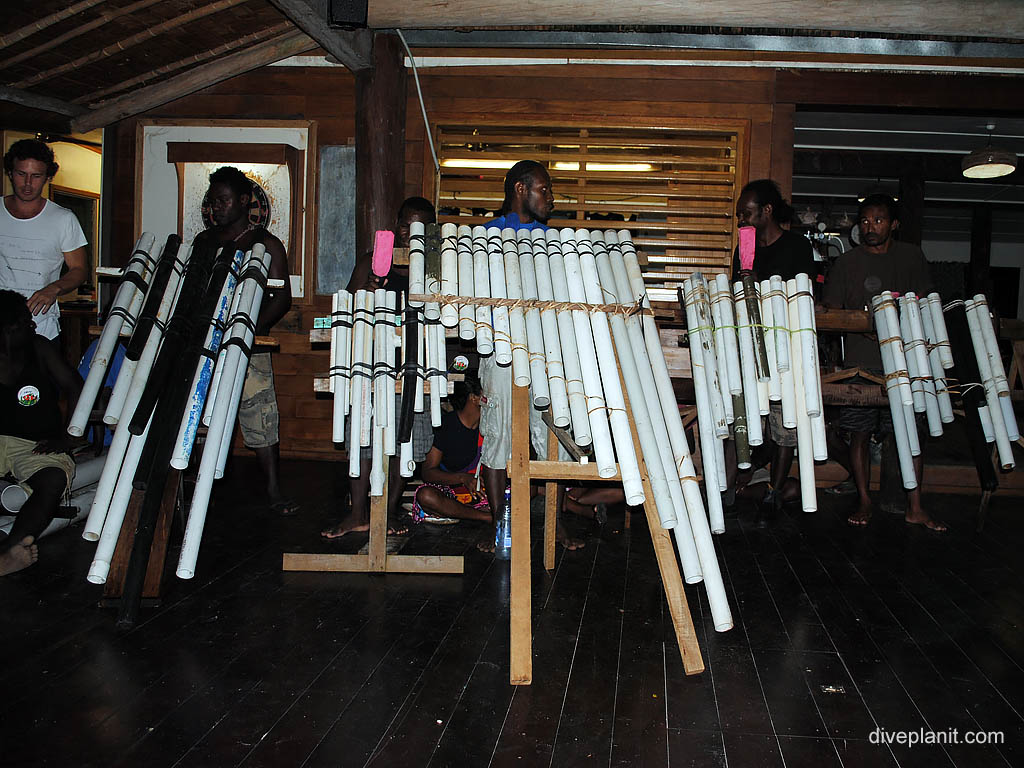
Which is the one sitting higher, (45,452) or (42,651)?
(45,452)

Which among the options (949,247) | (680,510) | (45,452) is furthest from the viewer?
(949,247)

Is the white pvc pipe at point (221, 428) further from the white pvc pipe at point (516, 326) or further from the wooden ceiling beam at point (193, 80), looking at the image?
the wooden ceiling beam at point (193, 80)

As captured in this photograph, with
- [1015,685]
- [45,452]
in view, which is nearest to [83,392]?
[45,452]

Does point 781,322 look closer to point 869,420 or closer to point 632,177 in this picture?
point 869,420

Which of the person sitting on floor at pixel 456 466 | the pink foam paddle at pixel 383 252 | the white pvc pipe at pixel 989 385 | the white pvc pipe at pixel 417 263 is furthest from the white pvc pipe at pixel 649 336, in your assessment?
the white pvc pipe at pixel 989 385

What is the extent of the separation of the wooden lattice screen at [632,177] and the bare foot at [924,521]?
2110 mm

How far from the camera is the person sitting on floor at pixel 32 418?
10.5 ft

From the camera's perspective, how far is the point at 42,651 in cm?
235

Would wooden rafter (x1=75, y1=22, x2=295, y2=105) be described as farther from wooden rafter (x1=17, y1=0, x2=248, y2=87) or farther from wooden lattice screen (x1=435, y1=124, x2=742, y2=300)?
wooden lattice screen (x1=435, y1=124, x2=742, y2=300)

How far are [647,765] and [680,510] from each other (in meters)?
0.73

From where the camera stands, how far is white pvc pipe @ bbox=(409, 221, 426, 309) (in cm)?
253

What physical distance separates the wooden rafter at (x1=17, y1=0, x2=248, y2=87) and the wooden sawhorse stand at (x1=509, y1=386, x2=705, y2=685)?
144 inches

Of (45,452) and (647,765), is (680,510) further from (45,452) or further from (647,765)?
(45,452)

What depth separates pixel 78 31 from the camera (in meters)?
4.62
